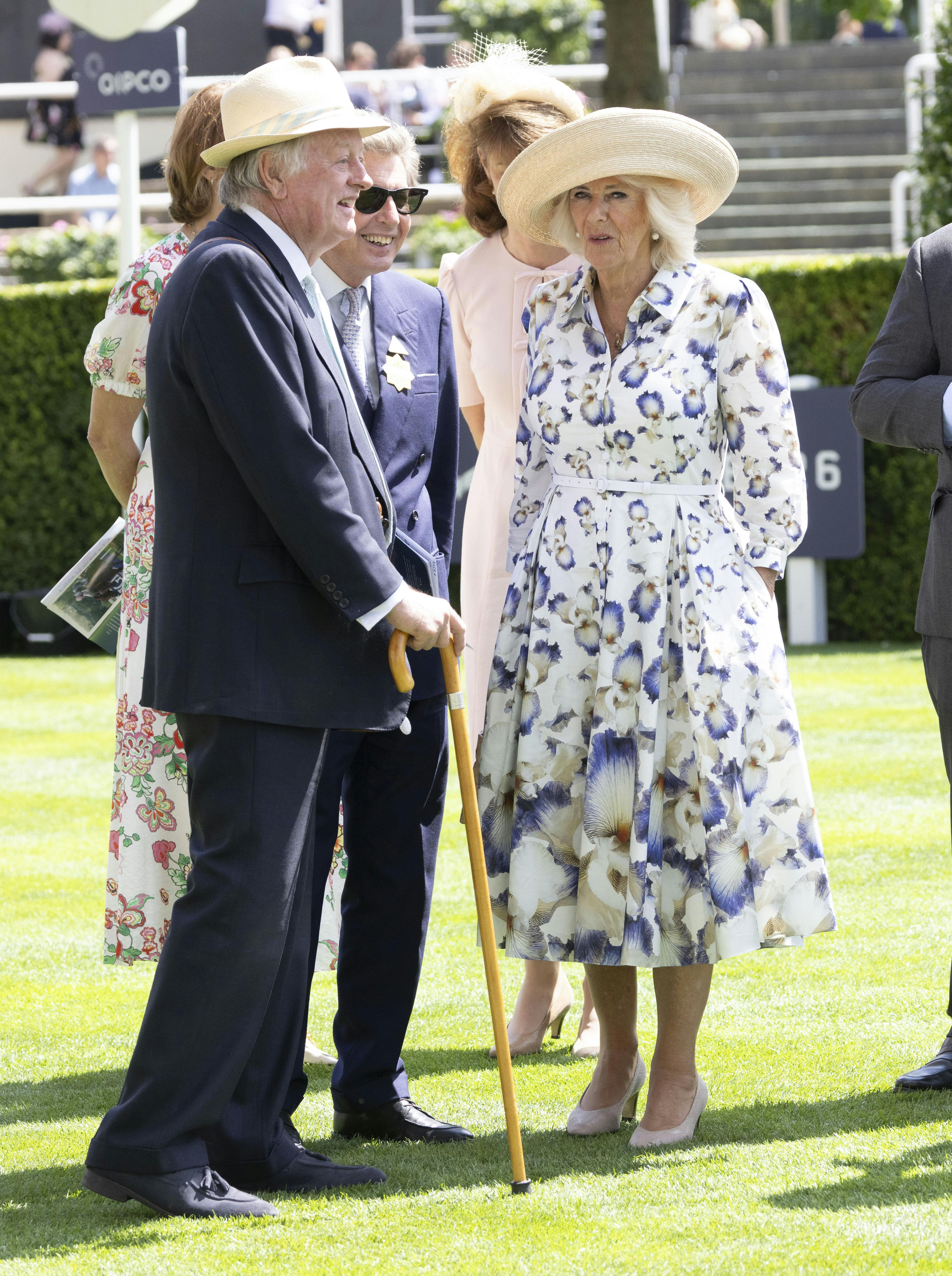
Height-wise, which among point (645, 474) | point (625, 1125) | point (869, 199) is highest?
point (869, 199)

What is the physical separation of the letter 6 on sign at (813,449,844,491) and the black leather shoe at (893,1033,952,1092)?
839 centimetres

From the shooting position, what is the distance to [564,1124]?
389 centimetres

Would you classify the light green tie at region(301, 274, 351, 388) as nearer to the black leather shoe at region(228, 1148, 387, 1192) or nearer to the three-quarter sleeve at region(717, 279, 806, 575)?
the three-quarter sleeve at region(717, 279, 806, 575)

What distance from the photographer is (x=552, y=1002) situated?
15.0ft

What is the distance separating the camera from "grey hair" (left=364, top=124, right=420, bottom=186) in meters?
3.64

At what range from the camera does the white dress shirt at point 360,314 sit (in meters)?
3.69

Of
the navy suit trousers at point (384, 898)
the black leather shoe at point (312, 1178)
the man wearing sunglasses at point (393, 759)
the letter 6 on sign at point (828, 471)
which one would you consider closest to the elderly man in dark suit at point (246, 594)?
the black leather shoe at point (312, 1178)

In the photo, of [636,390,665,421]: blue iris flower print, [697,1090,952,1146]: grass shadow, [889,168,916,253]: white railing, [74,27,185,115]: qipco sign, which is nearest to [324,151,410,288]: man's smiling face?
[636,390,665,421]: blue iris flower print

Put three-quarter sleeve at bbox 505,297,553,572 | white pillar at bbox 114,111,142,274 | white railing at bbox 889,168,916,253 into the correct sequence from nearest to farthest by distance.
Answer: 1. three-quarter sleeve at bbox 505,297,553,572
2. white pillar at bbox 114,111,142,274
3. white railing at bbox 889,168,916,253

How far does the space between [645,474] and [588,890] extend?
876mm

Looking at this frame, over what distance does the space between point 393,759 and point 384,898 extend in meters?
0.31

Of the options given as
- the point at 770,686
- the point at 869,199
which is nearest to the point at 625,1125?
the point at 770,686

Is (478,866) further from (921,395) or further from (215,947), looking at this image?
(921,395)

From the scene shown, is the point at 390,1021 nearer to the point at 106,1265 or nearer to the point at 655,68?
the point at 106,1265
